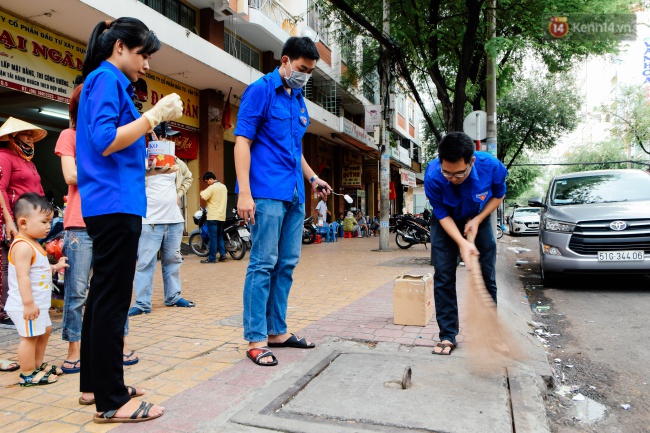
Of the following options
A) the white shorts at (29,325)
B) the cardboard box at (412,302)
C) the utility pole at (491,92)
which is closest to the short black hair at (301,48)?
the cardboard box at (412,302)

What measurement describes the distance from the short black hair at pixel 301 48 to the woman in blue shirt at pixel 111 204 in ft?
3.80

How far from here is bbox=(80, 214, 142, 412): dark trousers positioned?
2162mm

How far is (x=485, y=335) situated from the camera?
257cm

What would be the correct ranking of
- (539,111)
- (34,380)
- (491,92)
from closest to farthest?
(34,380) → (491,92) → (539,111)

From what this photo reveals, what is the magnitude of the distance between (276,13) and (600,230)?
12.7 meters

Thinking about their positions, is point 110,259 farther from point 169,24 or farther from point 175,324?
point 169,24

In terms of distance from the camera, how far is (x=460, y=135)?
3.06 meters

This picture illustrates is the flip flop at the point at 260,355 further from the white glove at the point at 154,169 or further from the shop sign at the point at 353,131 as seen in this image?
the shop sign at the point at 353,131

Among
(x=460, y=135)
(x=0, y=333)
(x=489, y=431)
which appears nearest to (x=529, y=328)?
(x=460, y=135)

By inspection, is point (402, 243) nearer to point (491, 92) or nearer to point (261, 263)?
point (491, 92)

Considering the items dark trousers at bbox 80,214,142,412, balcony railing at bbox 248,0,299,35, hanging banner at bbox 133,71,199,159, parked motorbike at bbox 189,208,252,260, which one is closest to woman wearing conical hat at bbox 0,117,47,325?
dark trousers at bbox 80,214,142,412

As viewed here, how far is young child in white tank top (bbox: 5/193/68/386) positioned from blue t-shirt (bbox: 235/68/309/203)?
1.28 metres

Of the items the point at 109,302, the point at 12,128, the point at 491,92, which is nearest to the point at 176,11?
the point at 491,92

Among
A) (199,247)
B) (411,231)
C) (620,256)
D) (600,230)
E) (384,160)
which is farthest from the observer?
(411,231)
